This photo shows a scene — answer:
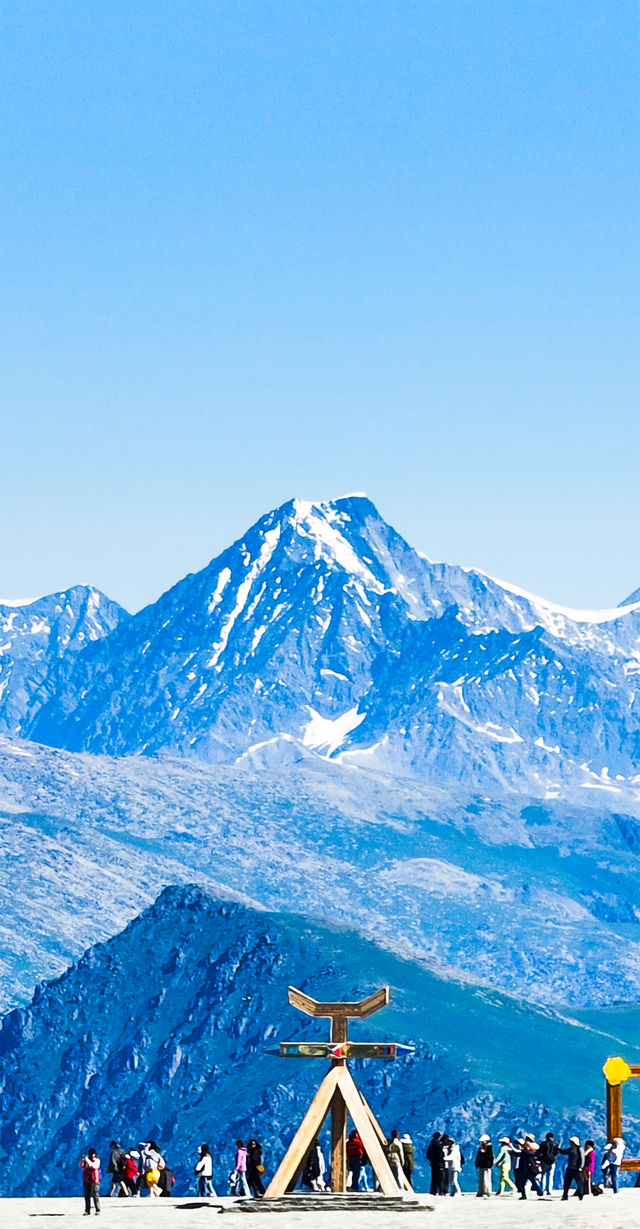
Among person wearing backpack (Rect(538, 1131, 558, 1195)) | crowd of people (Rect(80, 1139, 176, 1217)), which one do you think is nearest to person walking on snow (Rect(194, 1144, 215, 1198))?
crowd of people (Rect(80, 1139, 176, 1217))

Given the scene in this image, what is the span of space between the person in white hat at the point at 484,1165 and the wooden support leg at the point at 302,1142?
15.7m

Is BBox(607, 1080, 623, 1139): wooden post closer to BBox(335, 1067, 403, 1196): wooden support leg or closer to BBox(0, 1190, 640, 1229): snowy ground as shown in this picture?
BBox(0, 1190, 640, 1229): snowy ground

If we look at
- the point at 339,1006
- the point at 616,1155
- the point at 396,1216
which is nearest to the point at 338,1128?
the point at 339,1006

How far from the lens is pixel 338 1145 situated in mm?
112625

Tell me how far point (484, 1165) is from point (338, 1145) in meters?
16.4

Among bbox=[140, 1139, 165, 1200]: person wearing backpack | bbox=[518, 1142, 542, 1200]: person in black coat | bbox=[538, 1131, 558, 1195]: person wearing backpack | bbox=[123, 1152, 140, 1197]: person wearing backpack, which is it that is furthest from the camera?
bbox=[140, 1139, 165, 1200]: person wearing backpack

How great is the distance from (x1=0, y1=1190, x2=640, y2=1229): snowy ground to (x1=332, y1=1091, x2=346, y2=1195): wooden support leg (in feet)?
14.0

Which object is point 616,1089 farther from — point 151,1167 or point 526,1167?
point 151,1167

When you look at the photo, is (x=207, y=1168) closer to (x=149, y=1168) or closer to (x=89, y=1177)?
(x=149, y=1168)

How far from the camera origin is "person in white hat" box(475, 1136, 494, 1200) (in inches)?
4938

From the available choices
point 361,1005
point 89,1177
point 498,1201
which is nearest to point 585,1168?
point 498,1201

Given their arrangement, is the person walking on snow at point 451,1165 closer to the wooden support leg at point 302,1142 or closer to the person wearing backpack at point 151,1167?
the person wearing backpack at point 151,1167

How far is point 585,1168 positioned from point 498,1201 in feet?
15.6

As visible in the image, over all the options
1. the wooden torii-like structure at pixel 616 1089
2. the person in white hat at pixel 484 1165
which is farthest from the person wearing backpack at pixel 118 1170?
the wooden torii-like structure at pixel 616 1089
